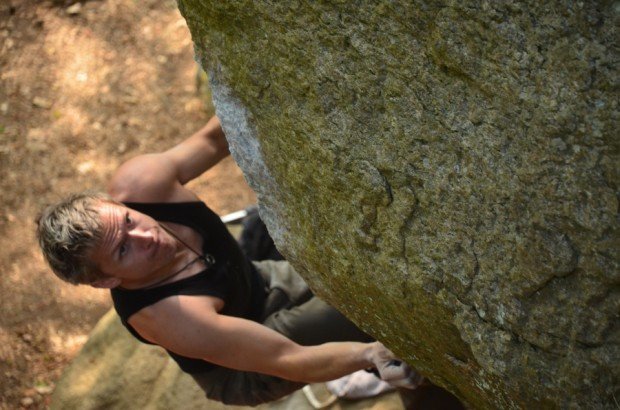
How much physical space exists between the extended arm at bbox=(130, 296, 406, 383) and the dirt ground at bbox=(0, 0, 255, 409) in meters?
1.78

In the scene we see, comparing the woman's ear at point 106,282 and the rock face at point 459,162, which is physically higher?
the rock face at point 459,162

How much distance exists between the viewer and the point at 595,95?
127cm

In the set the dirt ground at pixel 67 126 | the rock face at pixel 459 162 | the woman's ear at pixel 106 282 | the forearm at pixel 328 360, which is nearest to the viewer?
the rock face at pixel 459 162

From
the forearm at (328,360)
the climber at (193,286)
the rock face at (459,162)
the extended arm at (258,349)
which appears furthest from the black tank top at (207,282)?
the rock face at (459,162)

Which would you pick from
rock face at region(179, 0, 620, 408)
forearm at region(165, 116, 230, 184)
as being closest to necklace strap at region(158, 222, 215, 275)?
forearm at region(165, 116, 230, 184)

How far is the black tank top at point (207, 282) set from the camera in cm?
254

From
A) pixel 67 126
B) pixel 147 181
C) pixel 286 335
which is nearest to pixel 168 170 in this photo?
pixel 147 181

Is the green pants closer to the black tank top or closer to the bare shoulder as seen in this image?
the black tank top

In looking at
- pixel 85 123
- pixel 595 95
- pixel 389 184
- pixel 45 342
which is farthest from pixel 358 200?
pixel 85 123

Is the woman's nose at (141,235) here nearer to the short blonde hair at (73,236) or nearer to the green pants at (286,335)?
the short blonde hair at (73,236)

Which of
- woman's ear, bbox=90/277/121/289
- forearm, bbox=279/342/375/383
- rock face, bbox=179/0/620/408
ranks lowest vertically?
forearm, bbox=279/342/375/383

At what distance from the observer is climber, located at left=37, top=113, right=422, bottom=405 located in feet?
7.86

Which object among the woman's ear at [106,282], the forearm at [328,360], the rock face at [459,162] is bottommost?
the forearm at [328,360]

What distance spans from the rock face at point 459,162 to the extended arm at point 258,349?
49 cm
